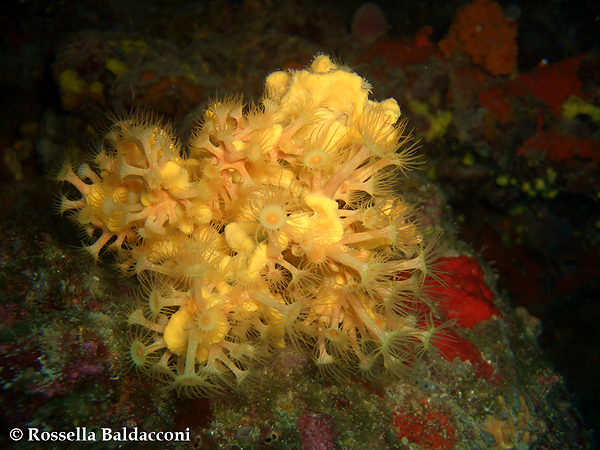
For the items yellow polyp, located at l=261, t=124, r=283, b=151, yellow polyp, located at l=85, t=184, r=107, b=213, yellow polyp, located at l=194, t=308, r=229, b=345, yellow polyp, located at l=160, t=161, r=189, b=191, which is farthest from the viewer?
yellow polyp, located at l=85, t=184, r=107, b=213

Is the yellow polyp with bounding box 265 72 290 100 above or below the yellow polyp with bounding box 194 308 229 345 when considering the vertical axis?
above

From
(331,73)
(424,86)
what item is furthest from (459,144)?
(331,73)

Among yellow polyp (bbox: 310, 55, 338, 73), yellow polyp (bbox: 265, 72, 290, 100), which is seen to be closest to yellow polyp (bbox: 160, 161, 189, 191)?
yellow polyp (bbox: 265, 72, 290, 100)

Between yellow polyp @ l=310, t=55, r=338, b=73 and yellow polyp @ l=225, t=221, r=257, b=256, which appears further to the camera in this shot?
yellow polyp @ l=310, t=55, r=338, b=73

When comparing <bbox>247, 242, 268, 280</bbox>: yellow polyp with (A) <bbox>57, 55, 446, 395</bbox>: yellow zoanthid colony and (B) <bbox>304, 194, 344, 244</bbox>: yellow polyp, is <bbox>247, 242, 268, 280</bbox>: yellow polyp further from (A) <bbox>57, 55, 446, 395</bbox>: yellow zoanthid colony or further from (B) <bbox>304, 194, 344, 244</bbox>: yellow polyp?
(B) <bbox>304, 194, 344, 244</bbox>: yellow polyp

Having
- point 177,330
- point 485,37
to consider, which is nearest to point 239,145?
point 177,330

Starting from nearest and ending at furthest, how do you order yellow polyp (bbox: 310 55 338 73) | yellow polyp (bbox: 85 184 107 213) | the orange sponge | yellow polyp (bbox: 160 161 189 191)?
1. yellow polyp (bbox: 160 161 189 191)
2. yellow polyp (bbox: 85 184 107 213)
3. yellow polyp (bbox: 310 55 338 73)
4. the orange sponge

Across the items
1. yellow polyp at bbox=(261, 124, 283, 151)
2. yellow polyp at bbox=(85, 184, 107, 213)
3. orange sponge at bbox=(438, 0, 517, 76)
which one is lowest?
yellow polyp at bbox=(261, 124, 283, 151)

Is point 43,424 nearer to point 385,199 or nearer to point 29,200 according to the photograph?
point 385,199
